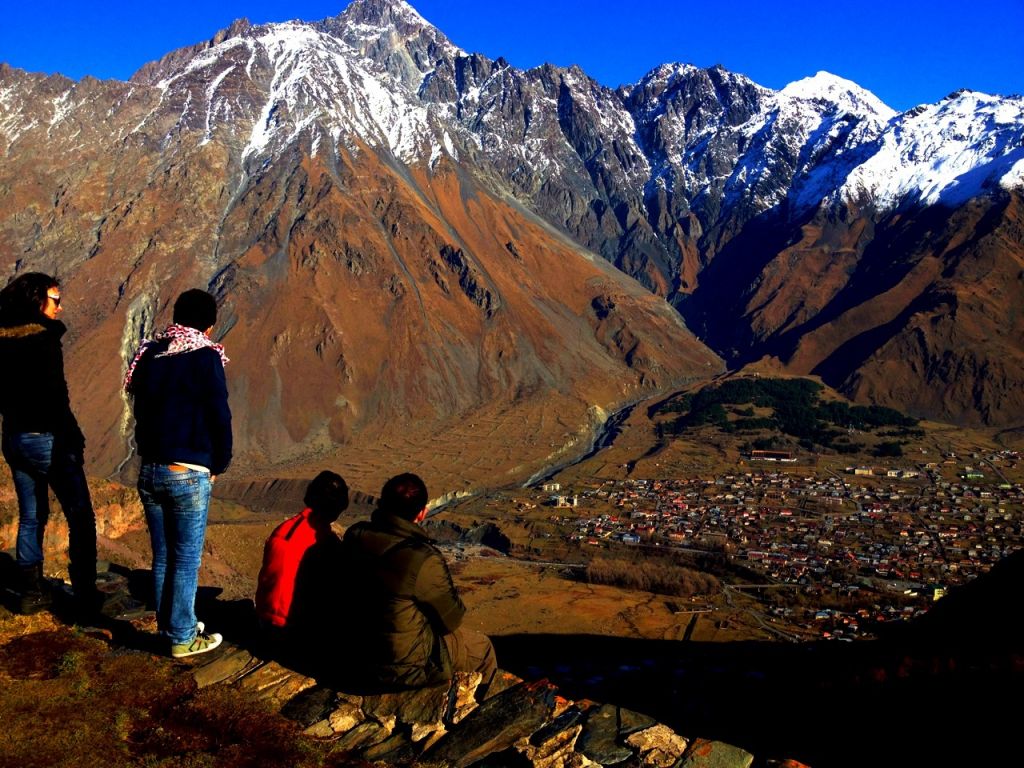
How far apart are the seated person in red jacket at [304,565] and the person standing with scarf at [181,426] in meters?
0.81

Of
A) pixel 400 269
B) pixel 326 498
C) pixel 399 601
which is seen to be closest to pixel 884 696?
pixel 399 601

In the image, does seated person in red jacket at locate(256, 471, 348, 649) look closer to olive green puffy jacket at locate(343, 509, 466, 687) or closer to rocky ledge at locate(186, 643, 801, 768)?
rocky ledge at locate(186, 643, 801, 768)

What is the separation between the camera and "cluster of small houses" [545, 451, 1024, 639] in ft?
150

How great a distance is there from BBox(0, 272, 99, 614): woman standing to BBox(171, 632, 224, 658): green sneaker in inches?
70.3

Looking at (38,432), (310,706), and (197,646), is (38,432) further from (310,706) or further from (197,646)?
(310,706)

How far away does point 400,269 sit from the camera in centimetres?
11981

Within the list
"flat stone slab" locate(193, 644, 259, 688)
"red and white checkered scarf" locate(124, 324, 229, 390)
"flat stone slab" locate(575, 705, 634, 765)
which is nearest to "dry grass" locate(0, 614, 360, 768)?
"flat stone slab" locate(193, 644, 259, 688)

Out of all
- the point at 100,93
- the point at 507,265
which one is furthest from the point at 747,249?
the point at 100,93

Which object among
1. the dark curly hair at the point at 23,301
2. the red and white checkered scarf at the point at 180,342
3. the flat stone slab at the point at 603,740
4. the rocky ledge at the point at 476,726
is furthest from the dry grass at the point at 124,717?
the dark curly hair at the point at 23,301

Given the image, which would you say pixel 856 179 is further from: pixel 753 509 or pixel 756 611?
pixel 756 611

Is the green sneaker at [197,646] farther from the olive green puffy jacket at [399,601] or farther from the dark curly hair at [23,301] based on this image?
the dark curly hair at [23,301]

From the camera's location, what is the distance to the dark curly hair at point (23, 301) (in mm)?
8422

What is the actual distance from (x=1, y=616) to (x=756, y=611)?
33.2 m

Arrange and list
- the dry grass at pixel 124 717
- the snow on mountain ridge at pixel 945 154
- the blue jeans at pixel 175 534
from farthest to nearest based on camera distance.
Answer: the snow on mountain ridge at pixel 945 154, the blue jeans at pixel 175 534, the dry grass at pixel 124 717
